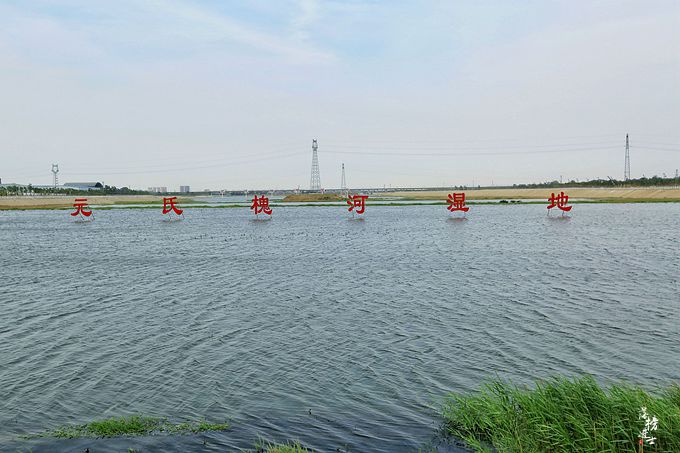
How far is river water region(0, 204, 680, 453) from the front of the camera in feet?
47.3

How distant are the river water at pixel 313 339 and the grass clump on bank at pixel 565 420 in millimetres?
974

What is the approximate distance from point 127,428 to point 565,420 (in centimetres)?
1038

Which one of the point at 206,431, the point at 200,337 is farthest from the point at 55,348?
the point at 206,431

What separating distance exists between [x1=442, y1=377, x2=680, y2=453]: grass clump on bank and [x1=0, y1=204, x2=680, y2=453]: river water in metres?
0.97

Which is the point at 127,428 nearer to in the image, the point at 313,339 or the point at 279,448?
the point at 279,448

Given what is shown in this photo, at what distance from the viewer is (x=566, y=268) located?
39500mm

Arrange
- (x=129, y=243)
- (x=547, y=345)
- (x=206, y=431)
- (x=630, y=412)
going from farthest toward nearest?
(x=129, y=243) → (x=547, y=345) → (x=206, y=431) → (x=630, y=412)

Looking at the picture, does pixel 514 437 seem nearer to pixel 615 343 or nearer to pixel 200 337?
pixel 615 343

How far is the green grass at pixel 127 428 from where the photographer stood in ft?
43.3

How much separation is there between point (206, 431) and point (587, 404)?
357 inches

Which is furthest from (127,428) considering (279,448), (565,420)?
(565,420)
